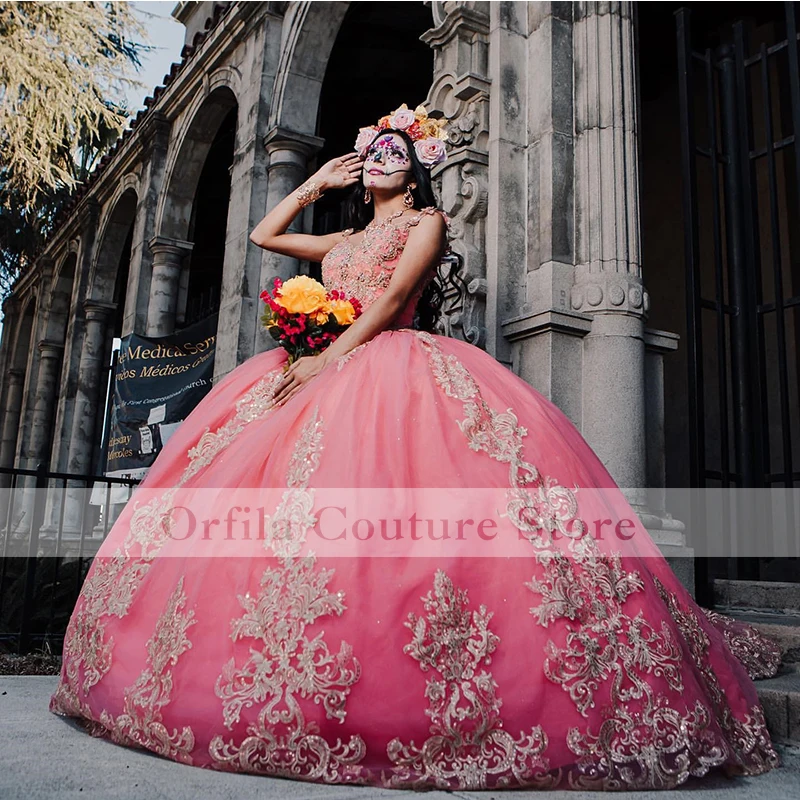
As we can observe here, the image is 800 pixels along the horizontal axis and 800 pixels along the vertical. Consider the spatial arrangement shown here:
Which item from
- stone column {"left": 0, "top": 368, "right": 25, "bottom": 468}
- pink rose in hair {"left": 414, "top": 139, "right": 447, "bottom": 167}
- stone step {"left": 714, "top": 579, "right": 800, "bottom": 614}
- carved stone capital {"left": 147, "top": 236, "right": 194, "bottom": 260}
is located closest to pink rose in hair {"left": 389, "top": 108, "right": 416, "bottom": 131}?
Result: pink rose in hair {"left": 414, "top": 139, "right": 447, "bottom": 167}

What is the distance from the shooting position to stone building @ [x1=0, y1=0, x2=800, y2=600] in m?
4.41

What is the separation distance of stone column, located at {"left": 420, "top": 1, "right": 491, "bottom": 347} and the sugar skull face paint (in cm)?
116

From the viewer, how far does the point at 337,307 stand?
3.24 meters

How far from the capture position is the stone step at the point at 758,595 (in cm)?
435

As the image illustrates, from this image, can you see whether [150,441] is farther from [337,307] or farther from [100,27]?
[337,307]

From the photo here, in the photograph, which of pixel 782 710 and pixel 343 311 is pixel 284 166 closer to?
pixel 343 311

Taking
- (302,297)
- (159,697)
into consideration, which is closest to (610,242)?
(302,297)

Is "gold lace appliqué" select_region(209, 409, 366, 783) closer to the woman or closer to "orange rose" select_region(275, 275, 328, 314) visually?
the woman

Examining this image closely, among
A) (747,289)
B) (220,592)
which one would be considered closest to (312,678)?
(220,592)

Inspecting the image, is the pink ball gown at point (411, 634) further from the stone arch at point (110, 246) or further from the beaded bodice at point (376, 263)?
the stone arch at point (110, 246)

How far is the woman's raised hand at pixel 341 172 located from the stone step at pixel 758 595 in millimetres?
3139

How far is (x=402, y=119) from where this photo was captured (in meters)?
3.54

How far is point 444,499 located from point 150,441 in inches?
276

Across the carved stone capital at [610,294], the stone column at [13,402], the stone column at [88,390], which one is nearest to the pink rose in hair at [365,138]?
the carved stone capital at [610,294]
